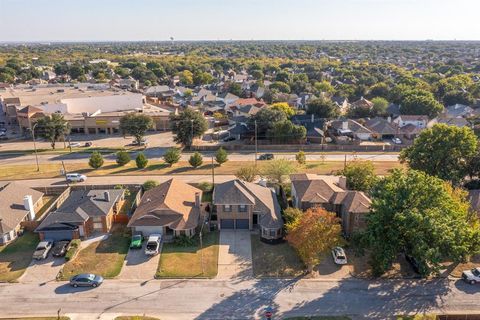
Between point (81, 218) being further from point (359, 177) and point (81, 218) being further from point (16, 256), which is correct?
point (359, 177)

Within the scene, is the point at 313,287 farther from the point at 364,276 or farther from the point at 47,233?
the point at 47,233

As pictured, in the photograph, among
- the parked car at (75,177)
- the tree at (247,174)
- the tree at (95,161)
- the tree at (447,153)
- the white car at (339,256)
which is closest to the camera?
the white car at (339,256)

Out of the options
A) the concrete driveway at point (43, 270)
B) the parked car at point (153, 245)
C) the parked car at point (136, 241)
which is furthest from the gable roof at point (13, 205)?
the parked car at point (153, 245)

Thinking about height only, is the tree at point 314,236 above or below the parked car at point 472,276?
above

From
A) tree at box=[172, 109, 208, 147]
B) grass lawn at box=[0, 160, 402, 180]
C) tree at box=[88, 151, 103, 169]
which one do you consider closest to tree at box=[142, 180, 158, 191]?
grass lawn at box=[0, 160, 402, 180]

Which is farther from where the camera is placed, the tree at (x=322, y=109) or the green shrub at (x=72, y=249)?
the tree at (x=322, y=109)

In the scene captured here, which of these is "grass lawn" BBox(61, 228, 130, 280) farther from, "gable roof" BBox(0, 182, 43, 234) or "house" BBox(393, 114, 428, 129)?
"house" BBox(393, 114, 428, 129)

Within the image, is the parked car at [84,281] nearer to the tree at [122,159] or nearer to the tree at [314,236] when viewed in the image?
the tree at [314,236]
